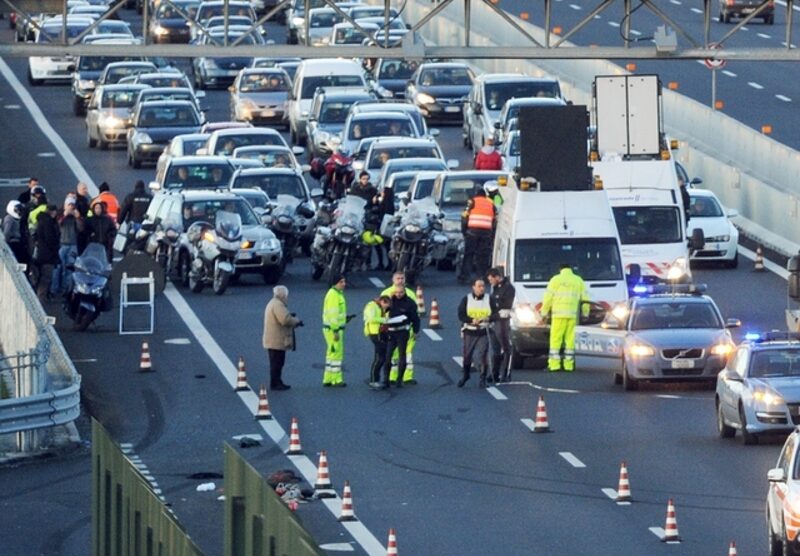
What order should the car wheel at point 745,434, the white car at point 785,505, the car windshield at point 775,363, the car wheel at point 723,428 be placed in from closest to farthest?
1. the white car at point 785,505
2. the car wheel at point 745,434
3. the car windshield at point 775,363
4. the car wheel at point 723,428

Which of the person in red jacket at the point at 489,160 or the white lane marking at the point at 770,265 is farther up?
the person in red jacket at the point at 489,160

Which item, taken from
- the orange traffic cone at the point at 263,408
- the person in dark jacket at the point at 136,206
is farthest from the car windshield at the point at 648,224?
the orange traffic cone at the point at 263,408

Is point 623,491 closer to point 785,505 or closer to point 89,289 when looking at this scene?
point 785,505

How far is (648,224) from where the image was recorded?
38500 millimetres

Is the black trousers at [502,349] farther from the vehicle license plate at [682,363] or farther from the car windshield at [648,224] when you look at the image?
the car windshield at [648,224]

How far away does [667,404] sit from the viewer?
30469 mm

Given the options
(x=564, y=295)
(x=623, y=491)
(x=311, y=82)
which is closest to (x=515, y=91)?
(x=311, y=82)

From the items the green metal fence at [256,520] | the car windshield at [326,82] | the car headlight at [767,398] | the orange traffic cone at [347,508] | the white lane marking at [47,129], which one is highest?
the green metal fence at [256,520]

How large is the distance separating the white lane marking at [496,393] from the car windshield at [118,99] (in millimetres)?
27067

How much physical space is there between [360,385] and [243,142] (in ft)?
63.4

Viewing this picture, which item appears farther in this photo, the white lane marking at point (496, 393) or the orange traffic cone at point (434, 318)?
the orange traffic cone at point (434, 318)

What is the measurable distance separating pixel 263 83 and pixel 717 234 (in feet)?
65.7

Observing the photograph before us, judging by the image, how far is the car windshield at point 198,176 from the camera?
4525 centimetres

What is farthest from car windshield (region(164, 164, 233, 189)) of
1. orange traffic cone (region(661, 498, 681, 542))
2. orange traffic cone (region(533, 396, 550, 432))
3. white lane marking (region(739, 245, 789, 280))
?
orange traffic cone (region(661, 498, 681, 542))
